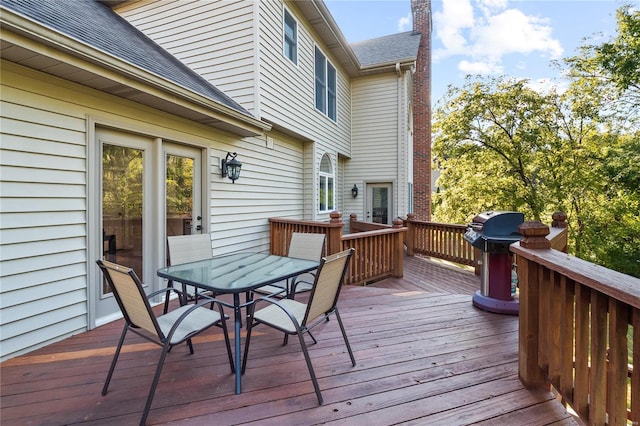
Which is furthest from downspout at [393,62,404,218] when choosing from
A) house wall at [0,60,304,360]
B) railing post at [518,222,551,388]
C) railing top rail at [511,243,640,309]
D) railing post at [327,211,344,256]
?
railing top rail at [511,243,640,309]

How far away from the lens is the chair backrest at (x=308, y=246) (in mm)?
3469

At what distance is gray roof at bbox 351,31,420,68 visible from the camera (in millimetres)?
9312

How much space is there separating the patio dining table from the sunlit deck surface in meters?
0.29

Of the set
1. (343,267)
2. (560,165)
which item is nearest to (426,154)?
(560,165)

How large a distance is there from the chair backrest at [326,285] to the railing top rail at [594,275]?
123 centimetres

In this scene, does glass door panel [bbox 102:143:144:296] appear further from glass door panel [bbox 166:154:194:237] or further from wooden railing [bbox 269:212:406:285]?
wooden railing [bbox 269:212:406:285]

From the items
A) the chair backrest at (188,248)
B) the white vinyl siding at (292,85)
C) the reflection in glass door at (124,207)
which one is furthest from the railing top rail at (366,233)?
the reflection in glass door at (124,207)

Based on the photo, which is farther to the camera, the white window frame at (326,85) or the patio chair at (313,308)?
the white window frame at (326,85)

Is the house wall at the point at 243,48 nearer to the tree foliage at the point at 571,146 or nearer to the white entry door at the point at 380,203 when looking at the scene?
the white entry door at the point at 380,203

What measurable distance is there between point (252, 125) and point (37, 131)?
261 cm

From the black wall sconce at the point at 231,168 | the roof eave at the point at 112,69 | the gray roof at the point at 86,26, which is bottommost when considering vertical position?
the black wall sconce at the point at 231,168

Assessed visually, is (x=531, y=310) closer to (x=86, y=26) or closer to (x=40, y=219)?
(x=40, y=219)

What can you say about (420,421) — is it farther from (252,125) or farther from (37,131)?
(252,125)

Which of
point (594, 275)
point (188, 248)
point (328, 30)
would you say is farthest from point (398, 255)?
point (328, 30)
